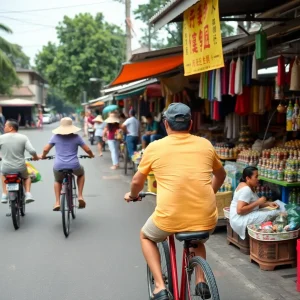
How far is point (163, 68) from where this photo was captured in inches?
355

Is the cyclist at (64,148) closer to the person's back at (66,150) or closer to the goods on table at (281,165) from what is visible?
the person's back at (66,150)

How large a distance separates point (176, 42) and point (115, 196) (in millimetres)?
32150

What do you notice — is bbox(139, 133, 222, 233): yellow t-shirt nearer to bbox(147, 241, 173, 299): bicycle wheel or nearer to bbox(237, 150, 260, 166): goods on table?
bbox(147, 241, 173, 299): bicycle wheel

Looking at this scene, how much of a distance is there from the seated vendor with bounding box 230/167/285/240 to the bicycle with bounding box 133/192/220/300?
2.22m

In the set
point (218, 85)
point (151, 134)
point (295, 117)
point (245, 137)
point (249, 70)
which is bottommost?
point (151, 134)

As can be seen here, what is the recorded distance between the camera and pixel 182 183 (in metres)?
3.46

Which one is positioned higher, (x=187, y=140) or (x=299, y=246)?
(x=187, y=140)

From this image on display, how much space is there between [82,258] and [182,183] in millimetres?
2980

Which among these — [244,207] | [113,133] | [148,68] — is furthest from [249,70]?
[113,133]

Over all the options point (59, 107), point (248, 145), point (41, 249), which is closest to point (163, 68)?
point (248, 145)

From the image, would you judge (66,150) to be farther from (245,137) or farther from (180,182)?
(180,182)

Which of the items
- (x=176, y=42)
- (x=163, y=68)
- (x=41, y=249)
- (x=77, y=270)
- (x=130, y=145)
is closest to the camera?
(x=77, y=270)

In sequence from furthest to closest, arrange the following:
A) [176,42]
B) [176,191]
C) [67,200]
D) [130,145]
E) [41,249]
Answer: [176,42], [130,145], [67,200], [41,249], [176,191]

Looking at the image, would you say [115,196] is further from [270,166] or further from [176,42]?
[176,42]
